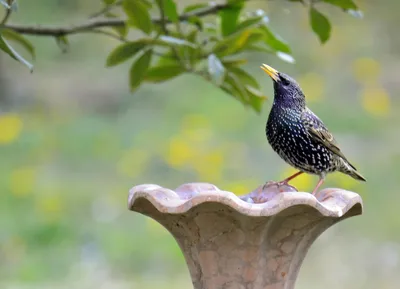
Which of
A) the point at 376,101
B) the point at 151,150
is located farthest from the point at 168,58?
the point at 376,101

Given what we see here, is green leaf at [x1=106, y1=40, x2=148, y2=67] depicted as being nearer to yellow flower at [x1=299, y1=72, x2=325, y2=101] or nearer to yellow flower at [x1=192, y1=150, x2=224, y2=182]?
yellow flower at [x1=192, y1=150, x2=224, y2=182]

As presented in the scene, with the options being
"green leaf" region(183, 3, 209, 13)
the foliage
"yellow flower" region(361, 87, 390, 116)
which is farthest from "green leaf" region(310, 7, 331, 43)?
"yellow flower" region(361, 87, 390, 116)

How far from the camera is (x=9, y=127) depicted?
22.2 ft

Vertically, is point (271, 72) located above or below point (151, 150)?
below

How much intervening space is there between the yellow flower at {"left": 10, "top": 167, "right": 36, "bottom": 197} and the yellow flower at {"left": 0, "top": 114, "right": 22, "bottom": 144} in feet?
1.75

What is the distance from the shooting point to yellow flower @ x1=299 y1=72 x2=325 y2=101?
7055 millimetres

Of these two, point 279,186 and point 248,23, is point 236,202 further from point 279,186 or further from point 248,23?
point 248,23

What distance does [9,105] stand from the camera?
7.46m

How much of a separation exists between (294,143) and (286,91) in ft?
0.48

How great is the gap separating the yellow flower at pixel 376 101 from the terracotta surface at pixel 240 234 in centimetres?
519

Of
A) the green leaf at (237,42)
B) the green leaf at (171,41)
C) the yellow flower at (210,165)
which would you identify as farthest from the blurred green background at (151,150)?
the green leaf at (171,41)

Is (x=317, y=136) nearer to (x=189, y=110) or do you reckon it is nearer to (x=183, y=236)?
(x=183, y=236)

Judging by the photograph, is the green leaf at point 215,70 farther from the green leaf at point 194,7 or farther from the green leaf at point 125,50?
the green leaf at point 194,7

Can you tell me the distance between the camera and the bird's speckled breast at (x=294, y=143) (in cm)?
233
